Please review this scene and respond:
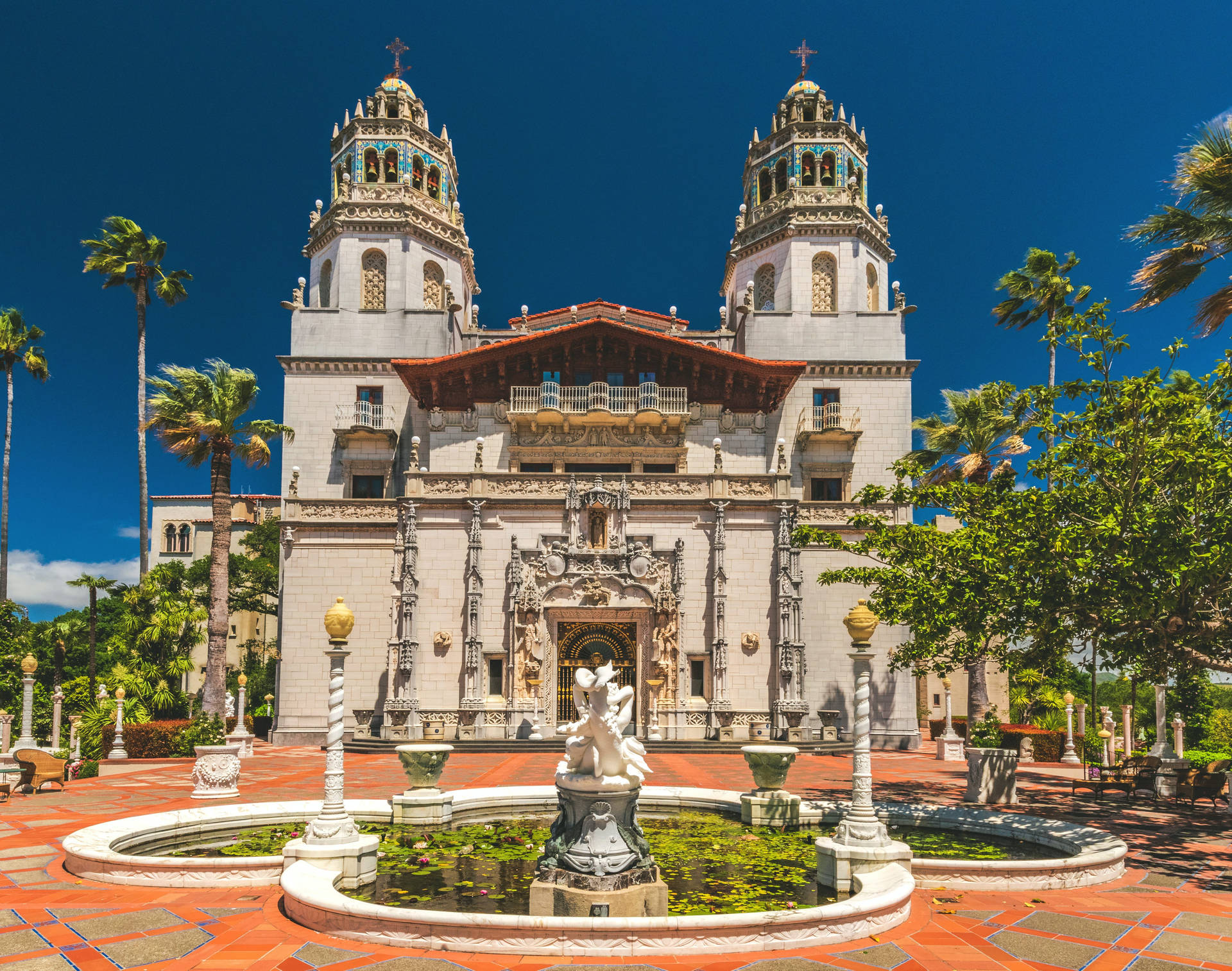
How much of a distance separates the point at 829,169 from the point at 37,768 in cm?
3559

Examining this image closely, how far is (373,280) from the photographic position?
120ft

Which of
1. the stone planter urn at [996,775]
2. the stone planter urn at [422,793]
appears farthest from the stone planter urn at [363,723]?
the stone planter urn at [996,775]

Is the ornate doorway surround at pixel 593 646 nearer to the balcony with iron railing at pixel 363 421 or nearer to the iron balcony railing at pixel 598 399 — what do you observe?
the iron balcony railing at pixel 598 399

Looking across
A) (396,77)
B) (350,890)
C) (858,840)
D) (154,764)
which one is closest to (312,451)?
(154,764)

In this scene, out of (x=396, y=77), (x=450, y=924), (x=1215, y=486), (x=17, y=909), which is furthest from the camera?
(x=396, y=77)

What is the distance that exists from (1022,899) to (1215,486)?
686 centimetres

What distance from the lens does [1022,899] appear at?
9.62 meters

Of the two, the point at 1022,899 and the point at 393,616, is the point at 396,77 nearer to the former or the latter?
the point at 393,616

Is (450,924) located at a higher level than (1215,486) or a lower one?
lower

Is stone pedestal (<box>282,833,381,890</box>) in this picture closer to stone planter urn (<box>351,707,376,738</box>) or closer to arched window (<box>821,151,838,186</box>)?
stone planter urn (<box>351,707,376,738</box>)

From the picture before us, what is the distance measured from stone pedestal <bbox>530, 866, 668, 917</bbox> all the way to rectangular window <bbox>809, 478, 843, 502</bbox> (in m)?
27.3

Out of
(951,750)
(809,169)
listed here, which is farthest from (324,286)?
(951,750)

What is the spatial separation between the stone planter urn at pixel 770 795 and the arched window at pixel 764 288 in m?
27.4

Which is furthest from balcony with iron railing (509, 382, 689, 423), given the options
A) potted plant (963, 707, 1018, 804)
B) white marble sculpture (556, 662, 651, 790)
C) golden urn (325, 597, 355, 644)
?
white marble sculpture (556, 662, 651, 790)
